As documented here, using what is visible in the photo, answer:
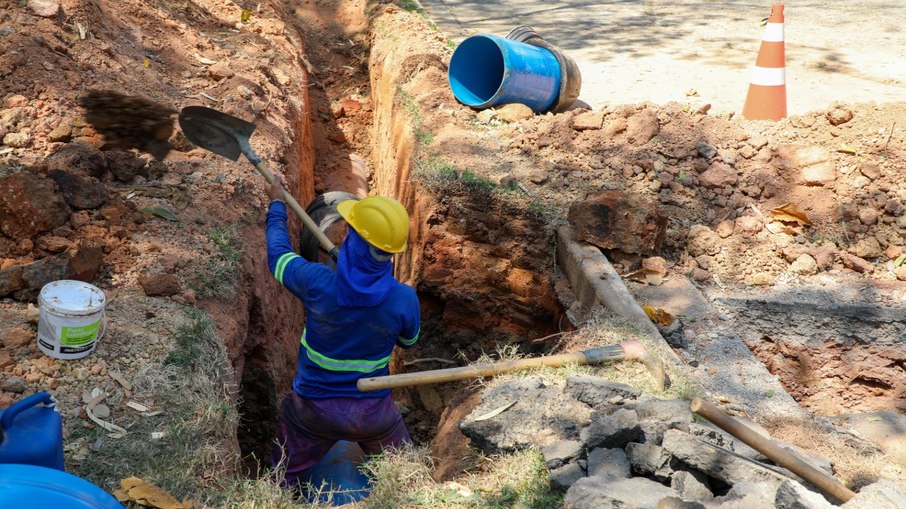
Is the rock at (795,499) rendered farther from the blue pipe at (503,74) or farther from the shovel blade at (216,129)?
the blue pipe at (503,74)

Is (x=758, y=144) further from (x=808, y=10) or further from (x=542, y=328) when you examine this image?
(x=808, y=10)

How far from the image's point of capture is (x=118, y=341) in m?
3.58

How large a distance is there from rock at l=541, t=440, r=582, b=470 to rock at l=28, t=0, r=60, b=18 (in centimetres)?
497

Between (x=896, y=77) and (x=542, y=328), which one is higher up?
(x=896, y=77)

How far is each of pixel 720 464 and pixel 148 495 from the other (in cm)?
203

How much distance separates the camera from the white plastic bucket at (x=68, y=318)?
3.21 meters

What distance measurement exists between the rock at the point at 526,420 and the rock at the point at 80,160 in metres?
2.75

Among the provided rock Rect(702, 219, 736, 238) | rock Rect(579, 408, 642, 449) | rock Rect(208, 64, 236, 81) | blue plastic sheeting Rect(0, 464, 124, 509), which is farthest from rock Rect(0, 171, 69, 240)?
rock Rect(702, 219, 736, 238)

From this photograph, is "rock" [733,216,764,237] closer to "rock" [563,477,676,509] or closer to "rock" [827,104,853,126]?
"rock" [827,104,853,126]

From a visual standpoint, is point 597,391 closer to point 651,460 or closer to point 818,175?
point 651,460

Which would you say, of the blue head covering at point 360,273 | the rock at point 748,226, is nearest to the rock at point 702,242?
the rock at point 748,226

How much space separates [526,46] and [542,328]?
278 cm

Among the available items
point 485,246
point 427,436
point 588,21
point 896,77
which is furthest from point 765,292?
point 588,21

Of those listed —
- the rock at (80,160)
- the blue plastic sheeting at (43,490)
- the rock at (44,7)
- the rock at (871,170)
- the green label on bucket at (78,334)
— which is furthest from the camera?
the rock at (44,7)
